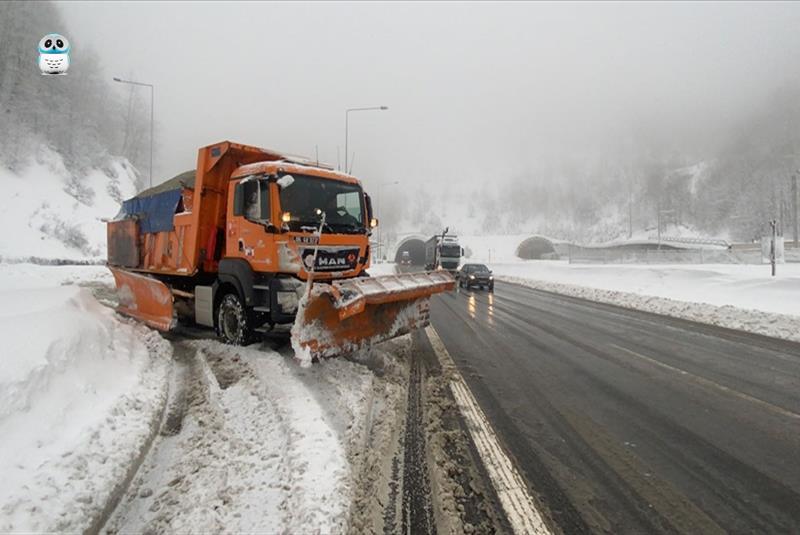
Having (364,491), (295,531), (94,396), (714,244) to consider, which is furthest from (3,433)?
(714,244)

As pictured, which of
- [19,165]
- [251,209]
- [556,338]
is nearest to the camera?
[251,209]

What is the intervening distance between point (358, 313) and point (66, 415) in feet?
11.0

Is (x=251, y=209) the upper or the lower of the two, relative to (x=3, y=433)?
upper

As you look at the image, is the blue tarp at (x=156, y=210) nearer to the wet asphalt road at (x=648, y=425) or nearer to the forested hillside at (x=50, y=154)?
the wet asphalt road at (x=648, y=425)

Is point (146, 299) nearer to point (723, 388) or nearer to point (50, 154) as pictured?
point (723, 388)

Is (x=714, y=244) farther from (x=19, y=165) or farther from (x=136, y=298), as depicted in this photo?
(x=19, y=165)

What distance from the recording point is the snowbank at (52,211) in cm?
3152

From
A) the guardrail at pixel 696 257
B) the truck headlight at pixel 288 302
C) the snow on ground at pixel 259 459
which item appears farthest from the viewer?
the guardrail at pixel 696 257

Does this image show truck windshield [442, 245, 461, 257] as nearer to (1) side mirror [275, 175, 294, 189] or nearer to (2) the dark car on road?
(2) the dark car on road

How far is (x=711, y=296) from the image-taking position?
57.4 feet

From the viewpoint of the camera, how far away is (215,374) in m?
5.96

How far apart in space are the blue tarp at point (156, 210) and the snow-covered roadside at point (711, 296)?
46.1ft

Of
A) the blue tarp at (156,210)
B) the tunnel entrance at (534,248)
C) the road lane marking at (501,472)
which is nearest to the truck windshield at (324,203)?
the road lane marking at (501,472)

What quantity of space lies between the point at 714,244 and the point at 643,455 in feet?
279
